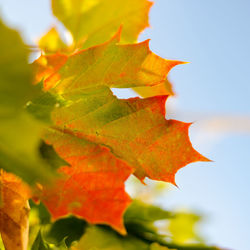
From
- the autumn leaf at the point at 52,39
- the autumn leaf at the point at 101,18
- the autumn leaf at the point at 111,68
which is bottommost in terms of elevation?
the autumn leaf at the point at 52,39

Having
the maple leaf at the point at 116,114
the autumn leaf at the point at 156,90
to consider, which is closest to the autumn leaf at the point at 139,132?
the maple leaf at the point at 116,114

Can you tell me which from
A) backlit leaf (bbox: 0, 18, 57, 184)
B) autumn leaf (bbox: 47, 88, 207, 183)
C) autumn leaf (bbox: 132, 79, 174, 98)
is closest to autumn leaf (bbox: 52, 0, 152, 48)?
autumn leaf (bbox: 132, 79, 174, 98)

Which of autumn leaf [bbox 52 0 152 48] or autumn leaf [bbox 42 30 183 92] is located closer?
autumn leaf [bbox 42 30 183 92]

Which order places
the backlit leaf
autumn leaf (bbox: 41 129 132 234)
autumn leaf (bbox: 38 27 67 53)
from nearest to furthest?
the backlit leaf < autumn leaf (bbox: 41 129 132 234) < autumn leaf (bbox: 38 27 67 53)

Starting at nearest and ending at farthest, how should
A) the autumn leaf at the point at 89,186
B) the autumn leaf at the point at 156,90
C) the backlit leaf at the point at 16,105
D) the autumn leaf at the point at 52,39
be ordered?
the backlit leaf at the point at 16,105 < the autumn leaf at the point at 89,186 < the autumn leaf at the point at 156,90 < the autumn leaf at the point at 52,39

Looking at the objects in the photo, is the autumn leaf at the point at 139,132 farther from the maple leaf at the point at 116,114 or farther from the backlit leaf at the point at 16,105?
the backlit leaf at the point at 16,105

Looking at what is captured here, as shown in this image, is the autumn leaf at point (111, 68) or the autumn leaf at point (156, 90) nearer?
the autumn leaf at point (111, 68)

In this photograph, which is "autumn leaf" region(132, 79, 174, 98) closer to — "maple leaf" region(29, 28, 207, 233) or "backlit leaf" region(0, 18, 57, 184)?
"maple leaf" region(29, 28, 207, 233)
